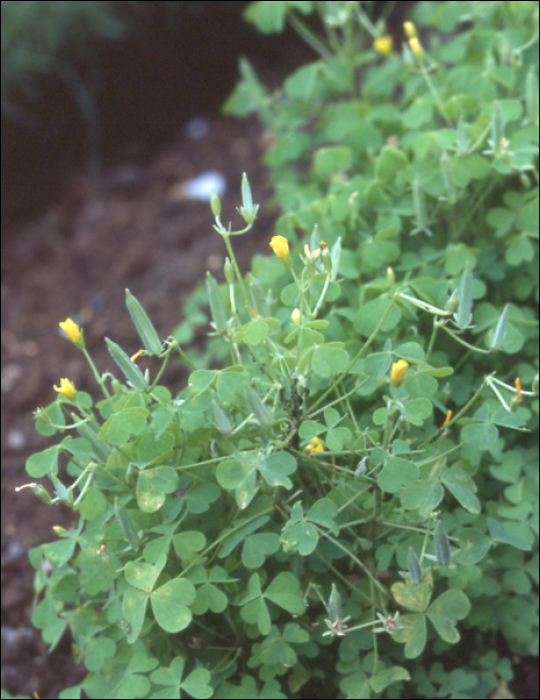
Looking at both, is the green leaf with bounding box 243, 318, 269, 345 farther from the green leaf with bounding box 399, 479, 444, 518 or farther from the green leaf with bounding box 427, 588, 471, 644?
the green leaf with bounding box 427, 588, 471, 644

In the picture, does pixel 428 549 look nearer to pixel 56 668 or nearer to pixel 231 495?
pixel 231 495

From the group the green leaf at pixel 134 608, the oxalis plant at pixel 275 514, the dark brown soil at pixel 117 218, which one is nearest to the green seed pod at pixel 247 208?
the oxalis plant at pixel 275 514

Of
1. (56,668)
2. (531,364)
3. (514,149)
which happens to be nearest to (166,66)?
(514,149)

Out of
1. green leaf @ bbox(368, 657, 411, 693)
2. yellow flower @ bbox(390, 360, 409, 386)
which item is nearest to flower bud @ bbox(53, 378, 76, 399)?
yellow flower @ bbox(390, 360, 409, 386)

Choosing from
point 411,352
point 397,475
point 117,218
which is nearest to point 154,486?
point 397,475

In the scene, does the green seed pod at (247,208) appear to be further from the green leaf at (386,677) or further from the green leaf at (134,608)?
the green leaf at (386,677)
